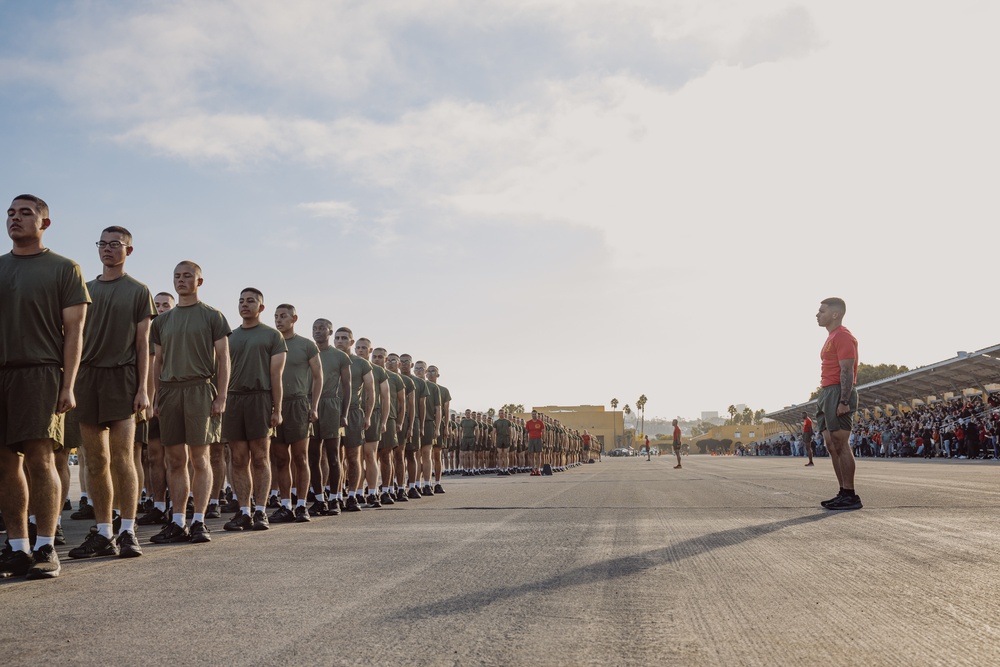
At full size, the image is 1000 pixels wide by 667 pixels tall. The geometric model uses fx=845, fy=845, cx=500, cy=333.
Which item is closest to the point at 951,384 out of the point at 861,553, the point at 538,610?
the point at 861,553

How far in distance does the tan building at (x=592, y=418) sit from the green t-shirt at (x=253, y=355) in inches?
5547

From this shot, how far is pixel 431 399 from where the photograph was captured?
589 inches

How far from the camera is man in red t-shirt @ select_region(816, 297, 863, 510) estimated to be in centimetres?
924

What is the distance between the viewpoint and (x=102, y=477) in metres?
6.15

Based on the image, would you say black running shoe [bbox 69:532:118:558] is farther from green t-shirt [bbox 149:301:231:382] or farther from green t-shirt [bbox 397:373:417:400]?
green t-shirt [bbox 397:373:417:400]

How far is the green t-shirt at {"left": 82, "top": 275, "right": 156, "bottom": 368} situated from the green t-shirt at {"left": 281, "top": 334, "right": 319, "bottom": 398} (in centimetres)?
317

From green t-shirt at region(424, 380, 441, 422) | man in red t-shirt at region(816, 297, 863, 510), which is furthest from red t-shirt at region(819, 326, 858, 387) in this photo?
green t-shirt at region(424, 380, 441, 422)

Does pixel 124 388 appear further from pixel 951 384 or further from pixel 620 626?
pixel 951 384

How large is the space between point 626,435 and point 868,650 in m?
187

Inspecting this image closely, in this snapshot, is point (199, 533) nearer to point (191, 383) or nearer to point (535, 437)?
point (191, 383)

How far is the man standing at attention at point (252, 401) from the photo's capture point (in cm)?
865

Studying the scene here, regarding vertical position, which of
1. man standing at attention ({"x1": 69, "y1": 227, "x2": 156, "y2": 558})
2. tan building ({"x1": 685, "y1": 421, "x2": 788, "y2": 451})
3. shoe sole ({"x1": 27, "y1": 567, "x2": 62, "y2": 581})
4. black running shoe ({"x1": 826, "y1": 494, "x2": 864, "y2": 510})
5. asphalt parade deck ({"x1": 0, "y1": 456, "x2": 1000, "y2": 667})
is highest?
tan building ({"x1": 685, "y1": 421, "x2": 788, "y2": 451})

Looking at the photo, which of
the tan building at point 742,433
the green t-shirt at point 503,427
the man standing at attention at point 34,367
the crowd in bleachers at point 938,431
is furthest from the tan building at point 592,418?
the man standing at attention at point 34,367

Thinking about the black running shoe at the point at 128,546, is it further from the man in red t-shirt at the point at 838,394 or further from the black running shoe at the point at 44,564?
the man in red t-shirt at the point at 838,394
